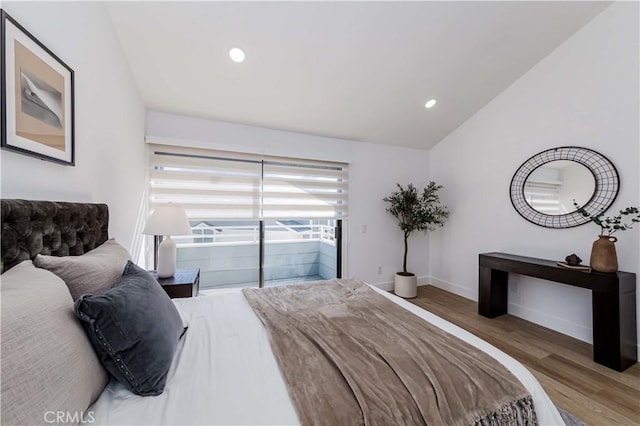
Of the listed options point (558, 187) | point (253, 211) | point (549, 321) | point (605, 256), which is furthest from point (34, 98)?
point (549, 321)

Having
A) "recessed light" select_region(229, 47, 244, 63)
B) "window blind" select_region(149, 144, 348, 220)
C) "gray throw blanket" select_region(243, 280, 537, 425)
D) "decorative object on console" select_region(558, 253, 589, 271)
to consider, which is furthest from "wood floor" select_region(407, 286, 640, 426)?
"recessed light" select_region(229, 47, 244, 63)

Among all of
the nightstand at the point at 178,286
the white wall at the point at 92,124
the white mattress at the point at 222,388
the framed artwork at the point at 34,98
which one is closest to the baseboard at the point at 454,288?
the white mattress at the point at 222,388

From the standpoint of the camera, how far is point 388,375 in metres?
1.03

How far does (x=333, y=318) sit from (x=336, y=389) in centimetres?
59

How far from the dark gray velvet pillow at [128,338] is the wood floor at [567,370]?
97.8 inches

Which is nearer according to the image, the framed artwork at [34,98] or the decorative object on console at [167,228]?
the framed artwork at [34,98]

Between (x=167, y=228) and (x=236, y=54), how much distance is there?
1677mm

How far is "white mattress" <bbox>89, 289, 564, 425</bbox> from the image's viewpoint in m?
0.84

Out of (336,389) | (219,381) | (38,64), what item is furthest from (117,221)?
(336,389)

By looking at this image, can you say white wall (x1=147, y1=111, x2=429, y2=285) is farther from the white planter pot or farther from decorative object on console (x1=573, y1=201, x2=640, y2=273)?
decorative object on console (x1=573, y1=201, x2=640, y2=273)

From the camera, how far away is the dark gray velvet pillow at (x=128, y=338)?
89 cm

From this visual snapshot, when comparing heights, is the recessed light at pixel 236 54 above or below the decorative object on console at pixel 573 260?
above

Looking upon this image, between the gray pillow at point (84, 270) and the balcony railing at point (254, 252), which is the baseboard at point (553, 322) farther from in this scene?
the gray pillow at point (84, 270)

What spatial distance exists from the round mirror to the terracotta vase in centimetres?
54
